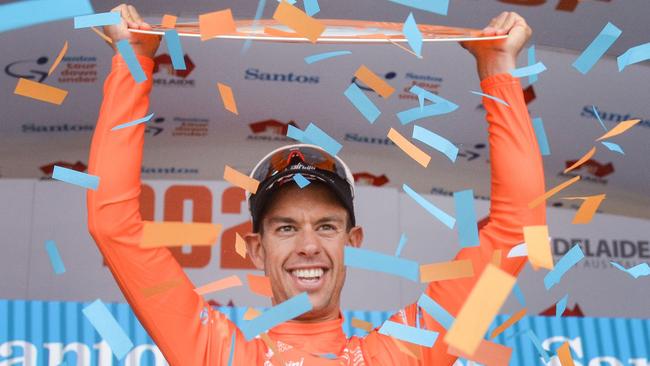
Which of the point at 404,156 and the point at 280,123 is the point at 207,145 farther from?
the point at 404,156

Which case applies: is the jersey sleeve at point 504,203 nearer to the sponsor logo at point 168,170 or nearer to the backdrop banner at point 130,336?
the backdrop banner at point 130,336

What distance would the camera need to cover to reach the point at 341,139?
4648 mm

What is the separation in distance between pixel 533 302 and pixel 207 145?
1.94 metres

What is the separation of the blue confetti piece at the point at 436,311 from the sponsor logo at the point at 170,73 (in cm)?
293

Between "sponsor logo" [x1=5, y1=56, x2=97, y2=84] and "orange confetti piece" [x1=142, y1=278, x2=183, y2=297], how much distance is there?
2.74m

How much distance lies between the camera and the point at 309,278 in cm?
155

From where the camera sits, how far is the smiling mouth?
155cm

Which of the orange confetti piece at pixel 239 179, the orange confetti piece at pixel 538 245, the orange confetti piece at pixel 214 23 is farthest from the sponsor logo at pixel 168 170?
the orange confetti piece at pixel 538 245

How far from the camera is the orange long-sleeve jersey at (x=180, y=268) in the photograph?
1.40 metres

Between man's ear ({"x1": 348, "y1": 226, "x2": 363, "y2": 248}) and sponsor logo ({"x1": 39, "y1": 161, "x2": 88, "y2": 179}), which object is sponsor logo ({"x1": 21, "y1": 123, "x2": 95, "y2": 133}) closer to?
sponsor logo ({"x1": 39, "y1": 161, "x2": 88, "y2": 179})

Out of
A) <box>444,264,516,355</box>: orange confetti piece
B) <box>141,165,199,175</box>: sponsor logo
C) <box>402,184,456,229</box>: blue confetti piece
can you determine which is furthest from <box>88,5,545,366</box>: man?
<box>141,165,199,175</box>: sponsor logo

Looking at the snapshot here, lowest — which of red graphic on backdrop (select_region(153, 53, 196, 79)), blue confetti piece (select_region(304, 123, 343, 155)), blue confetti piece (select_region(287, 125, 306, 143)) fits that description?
A: blue confetti piece (select_region(304, 123, 343, 155))

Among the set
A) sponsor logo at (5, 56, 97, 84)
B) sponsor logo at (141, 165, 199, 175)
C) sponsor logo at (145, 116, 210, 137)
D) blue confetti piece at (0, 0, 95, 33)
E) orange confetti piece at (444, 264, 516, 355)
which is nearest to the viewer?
orange confetti piece at (444, 264, 516, 355)

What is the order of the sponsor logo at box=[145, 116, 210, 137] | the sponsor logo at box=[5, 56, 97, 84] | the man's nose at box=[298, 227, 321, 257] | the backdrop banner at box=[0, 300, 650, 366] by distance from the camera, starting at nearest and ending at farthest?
the man's nose at box=[298, 227, 321, 257] → the backdrop banner at box=[0, 300, 650, 366] → the sponsor logo at box=[5, 56, 97, 84] → the sponsor logo at box=[145, 116, 210, 137]
